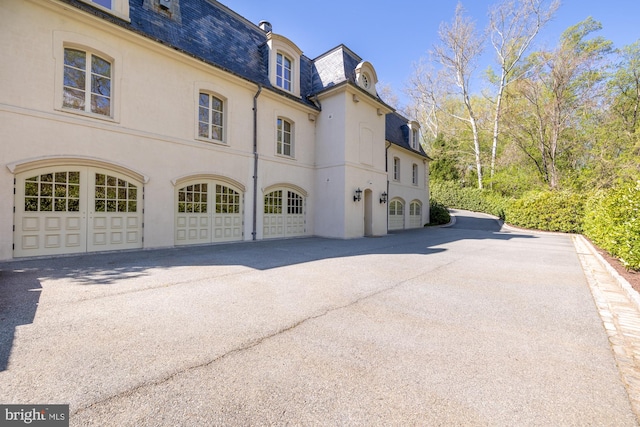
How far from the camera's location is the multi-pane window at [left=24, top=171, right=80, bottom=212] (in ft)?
22.2

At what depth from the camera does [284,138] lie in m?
12.7

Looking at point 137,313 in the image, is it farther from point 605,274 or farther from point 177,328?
point 605,274

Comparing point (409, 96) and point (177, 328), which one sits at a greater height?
point (409, 96)

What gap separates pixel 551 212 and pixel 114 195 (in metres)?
22.1

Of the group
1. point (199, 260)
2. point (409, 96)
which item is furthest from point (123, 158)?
point (409, 96)

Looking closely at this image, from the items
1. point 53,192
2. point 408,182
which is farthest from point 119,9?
point 408,182

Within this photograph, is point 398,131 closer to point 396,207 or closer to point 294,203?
point 396,207

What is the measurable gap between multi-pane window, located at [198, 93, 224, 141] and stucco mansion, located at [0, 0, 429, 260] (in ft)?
0.12

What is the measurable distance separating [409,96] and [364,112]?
20.8 meters

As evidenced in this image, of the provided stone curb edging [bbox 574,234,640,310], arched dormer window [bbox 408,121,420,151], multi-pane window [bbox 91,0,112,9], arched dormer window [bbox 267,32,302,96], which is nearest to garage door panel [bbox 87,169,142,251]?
multi-pane window [bbox 91,0,112,9]

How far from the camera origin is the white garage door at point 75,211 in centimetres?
671

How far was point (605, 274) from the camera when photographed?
244 inches

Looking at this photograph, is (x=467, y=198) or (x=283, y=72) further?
(x=467, y=198)

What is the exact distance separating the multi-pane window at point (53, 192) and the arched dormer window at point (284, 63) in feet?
26.3
